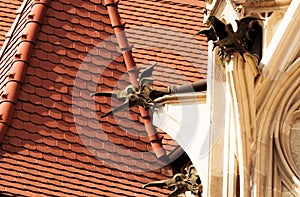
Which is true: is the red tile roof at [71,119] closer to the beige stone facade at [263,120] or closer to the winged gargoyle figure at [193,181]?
the winged gargoyle figure at [193,181]

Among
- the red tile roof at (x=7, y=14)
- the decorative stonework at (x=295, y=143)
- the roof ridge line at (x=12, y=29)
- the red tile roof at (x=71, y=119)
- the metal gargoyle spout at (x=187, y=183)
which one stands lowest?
the decorative stonework at (x=295, y=143)

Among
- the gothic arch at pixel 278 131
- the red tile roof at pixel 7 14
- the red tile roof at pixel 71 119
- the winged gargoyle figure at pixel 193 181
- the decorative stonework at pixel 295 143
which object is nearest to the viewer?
the gothic arch at pixel 278 131

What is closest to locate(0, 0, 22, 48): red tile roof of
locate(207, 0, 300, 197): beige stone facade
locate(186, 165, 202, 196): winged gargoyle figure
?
locate(186, 165, 202, 196): winged gargoyle figure

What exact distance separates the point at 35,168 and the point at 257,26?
9.95 feet

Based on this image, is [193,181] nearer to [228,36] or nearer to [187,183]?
[187,183]

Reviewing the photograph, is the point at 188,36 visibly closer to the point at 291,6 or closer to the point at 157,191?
the point at 157,191

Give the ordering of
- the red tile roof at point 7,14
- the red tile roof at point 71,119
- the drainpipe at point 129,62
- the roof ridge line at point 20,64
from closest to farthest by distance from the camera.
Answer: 1. the red tile roof at point 71,119
2. the roof ridge line at point 20,64
3. the drainpipe at point 129,62
4. the red tile roof at point 7,14

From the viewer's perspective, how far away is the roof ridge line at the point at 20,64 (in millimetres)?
18969

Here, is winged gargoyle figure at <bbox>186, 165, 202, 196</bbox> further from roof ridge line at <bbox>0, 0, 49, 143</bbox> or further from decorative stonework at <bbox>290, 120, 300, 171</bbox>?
roof ridge line at <bbox>0, 0, 49, 143</bbox>

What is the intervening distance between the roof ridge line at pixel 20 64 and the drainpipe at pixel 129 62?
659 millimetres

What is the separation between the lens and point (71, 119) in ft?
62.7

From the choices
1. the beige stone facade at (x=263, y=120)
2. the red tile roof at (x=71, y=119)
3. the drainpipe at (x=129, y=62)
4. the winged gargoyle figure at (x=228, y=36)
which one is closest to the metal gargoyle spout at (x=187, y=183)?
the beige stone facade at (x=263, y=120)

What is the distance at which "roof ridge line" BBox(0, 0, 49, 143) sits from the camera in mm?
18969

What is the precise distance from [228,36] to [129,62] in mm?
4406
